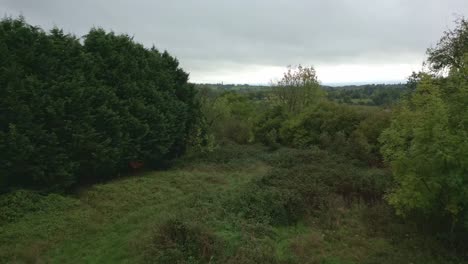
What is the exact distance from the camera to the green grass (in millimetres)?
10914

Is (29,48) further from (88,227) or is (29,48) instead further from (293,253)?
(293,253)

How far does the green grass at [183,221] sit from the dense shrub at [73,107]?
1311 millimetres

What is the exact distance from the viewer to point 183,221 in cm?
1103

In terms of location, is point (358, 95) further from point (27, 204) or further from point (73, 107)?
point (27, 204)

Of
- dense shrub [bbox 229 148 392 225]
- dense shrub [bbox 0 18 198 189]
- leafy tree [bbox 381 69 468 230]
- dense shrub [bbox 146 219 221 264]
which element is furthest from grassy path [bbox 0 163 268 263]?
leafy tree [bbox 381 69 468 230]

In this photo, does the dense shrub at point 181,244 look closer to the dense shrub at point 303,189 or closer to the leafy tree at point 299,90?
the dense shrub at point 303,189

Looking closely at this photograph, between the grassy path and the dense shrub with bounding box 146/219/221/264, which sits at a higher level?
the dense shrub with bounding box 146/219/221/264

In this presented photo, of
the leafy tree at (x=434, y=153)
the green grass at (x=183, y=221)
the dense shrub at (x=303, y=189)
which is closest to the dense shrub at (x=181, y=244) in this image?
the green grass at (x=183, y=221)

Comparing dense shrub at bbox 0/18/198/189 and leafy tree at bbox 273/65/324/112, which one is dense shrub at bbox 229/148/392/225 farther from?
leafy tree at bbox 273/65/324/112

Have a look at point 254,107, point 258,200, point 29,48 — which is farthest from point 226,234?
point 254,107

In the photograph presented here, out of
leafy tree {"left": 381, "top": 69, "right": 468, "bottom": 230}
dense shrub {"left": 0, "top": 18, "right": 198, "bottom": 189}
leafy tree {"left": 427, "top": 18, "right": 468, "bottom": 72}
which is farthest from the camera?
leafy tree {"left": 427, "top": 18, "right": 468, "bottom": 72}

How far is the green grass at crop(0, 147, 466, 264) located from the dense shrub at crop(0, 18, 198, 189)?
1.31 metres

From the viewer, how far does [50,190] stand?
1552 cm

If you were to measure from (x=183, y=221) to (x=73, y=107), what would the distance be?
8175mm
